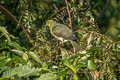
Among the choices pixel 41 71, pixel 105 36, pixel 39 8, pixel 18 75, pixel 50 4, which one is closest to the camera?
pixel 18 75

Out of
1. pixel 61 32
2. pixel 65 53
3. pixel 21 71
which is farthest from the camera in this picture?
pixel 61 32

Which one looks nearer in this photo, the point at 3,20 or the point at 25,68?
the point at 25,68

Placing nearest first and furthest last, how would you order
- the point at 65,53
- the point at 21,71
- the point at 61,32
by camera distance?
the point at 21,71, the point at 65,53, the point at 61,32

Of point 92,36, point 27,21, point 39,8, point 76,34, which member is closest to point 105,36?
point 92,36

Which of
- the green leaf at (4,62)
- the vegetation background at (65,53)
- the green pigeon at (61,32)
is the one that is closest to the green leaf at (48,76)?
the vegetation background at (65,53)

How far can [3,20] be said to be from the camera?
19.8 feet

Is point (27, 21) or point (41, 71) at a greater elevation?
point (27, 21)

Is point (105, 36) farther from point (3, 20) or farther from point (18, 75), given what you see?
point (3, 20)

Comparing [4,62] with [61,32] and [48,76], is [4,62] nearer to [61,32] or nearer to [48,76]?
[48,76]

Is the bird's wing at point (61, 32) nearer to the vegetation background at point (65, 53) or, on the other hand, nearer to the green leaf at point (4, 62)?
the vegetation background at point (65, 53)

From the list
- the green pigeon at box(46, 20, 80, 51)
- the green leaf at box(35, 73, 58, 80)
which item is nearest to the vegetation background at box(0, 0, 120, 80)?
the green leaf at box(35, 73, 58, 80)

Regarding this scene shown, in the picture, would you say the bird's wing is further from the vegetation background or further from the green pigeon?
the vegetation background

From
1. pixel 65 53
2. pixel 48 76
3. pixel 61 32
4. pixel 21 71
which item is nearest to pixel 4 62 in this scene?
pixel 21 71

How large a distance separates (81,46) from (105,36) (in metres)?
0.34
